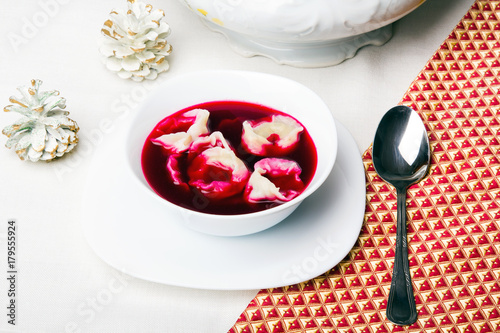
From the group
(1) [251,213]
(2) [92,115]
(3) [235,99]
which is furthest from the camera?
(2) [92,115]

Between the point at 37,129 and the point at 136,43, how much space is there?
0.21 metres

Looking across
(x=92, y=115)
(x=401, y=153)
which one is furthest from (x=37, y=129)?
(x=401, y=153)

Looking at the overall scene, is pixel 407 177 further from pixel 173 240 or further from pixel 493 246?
pixel 173 240

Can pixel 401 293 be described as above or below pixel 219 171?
below

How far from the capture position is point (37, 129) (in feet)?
2.48

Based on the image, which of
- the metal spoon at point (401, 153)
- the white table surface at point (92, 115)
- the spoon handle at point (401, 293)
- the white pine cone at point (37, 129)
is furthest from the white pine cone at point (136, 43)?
the spoon handle at point (401, 293)

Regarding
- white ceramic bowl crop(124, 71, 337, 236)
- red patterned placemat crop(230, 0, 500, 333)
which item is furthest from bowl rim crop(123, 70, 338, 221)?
red patterned placemat crop(230, 0, 500, 333)

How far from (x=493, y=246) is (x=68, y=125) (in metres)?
0.59

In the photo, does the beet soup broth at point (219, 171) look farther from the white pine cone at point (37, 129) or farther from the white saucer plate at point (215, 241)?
the white pine cone at point (37, 129)

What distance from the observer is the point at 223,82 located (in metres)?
0.72

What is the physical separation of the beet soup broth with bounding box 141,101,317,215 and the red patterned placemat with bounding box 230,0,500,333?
111mm

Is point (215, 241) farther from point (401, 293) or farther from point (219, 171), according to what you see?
point (401, 293)

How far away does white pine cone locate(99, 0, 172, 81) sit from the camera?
2.80ft

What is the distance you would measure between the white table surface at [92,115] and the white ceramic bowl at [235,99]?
10cm
